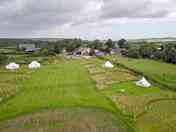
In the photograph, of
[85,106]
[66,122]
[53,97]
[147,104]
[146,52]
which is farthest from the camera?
[146,52]

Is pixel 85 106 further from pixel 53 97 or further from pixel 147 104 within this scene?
pixel 147 104

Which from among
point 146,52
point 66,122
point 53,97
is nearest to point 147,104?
point 66,122

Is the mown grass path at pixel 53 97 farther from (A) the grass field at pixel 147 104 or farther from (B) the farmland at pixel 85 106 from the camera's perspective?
(A) the grass field at pixel 147 104

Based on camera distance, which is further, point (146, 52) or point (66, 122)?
point (146, 52)

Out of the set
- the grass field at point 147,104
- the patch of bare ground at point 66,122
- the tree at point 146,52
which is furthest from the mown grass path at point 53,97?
the tree at point 146,52

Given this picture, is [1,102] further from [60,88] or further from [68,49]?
[68,49]

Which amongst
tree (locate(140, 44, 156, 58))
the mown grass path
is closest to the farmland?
the mown grass path

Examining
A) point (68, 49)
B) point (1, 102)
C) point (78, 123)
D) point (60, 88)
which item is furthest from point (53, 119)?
point (68, 49)

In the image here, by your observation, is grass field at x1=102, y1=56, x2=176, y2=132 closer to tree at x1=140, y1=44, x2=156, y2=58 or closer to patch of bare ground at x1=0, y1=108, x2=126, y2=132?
patch of bare ground at x1=0, y1=108, x2=126, y2=132
